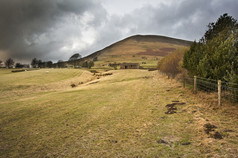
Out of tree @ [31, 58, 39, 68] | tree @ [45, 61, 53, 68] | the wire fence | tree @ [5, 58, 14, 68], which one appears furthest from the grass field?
tree @ [31, 58, 39, 68]

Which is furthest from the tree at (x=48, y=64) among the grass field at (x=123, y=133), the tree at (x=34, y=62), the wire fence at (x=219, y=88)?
the wire fence at (x=219, y=88)

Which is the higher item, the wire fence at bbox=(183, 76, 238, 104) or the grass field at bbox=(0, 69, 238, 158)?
the wire fence at bbox=(183, 76, 238, 104)

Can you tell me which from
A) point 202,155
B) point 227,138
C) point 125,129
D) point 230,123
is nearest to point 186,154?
point 202,155

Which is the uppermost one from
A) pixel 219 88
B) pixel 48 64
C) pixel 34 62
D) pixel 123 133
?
pixel 34 62

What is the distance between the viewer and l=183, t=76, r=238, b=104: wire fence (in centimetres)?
1112

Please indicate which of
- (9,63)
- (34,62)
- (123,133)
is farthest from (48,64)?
(123,133)

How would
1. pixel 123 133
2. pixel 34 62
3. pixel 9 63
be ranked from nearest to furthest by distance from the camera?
pixel 123 133 < pixel 9 63 < pixel 34 62

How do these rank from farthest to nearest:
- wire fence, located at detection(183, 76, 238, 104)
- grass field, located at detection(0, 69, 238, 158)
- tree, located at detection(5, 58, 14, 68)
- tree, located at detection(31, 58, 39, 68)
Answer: tree, located at detection(31, 58, 39, 68) < tree, located at detection(5, 58, 14, 68) < wire fence, located at detection(183, 76, 238, 104) < grass field, located at detection(0, 69, 238, 158)

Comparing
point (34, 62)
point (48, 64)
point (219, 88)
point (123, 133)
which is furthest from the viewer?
point (48, 64)

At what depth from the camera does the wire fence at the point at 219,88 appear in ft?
36.5

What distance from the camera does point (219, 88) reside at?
1129 centimetres

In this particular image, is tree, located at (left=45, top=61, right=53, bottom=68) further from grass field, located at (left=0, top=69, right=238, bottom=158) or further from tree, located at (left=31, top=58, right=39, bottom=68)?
grass field, located at (left=0, top=69, right=238, bottom=158)

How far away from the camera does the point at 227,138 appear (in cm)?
680

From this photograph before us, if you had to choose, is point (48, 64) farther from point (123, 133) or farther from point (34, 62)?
point (123, 133)
